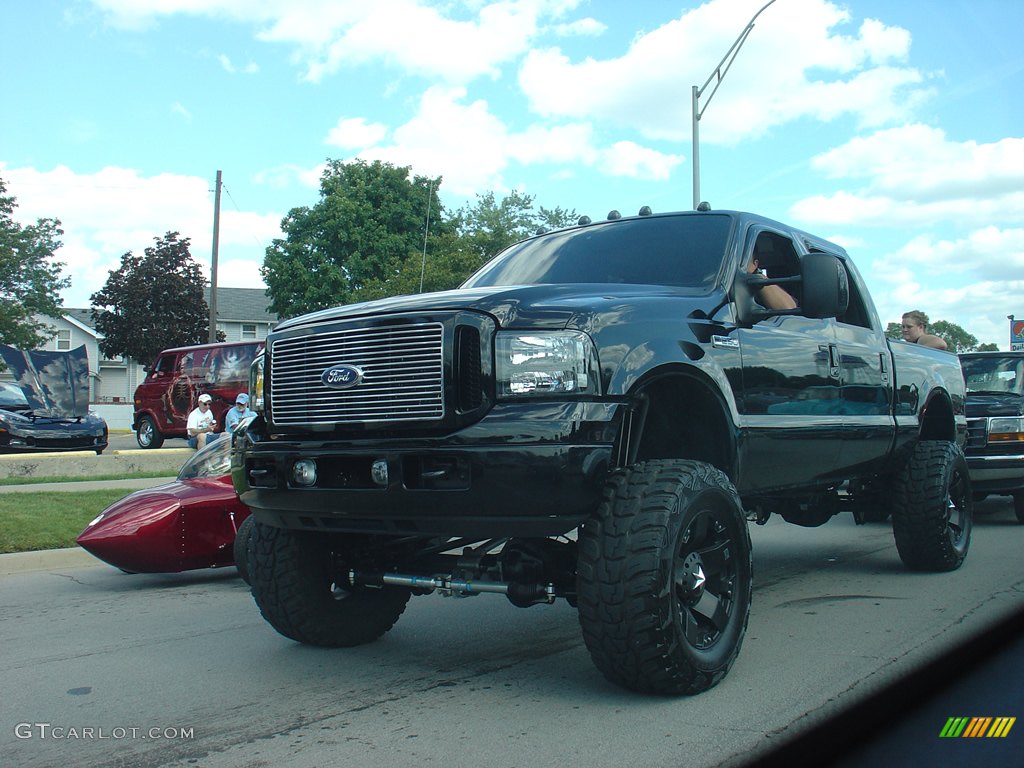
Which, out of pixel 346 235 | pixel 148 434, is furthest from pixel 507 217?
pixel 148 434

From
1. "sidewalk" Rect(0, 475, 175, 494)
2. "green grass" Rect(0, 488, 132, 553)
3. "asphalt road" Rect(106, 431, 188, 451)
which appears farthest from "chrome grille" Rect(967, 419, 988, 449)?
"asphalt road" Rect(106, 431, 188, 451)

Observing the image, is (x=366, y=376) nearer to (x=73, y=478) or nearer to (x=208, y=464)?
(x=208, y=464)

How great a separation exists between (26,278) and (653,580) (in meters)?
48.4

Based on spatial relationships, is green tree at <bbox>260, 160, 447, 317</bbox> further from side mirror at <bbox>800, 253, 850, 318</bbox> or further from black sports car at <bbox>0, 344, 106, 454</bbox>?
side mirror at <bbox>800, 253, 850, 318</bbox>

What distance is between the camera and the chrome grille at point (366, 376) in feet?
12.7

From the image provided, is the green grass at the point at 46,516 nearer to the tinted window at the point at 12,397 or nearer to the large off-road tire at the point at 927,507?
the large off-road tire at the point at 927,507

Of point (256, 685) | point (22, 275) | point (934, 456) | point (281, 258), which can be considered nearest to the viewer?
point (256, 685)

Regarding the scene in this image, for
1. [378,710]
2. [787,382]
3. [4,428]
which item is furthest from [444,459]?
[4,428]

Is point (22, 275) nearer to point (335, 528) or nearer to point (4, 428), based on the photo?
point (4, 428)

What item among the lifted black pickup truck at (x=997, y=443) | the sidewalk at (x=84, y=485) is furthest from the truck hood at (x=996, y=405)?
the sidewalk at (x=84, y=485)

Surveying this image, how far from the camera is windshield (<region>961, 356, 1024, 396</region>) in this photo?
10.9 meters

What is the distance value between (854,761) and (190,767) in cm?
218

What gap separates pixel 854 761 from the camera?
11.2 ft

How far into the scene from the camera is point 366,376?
4.03 m
